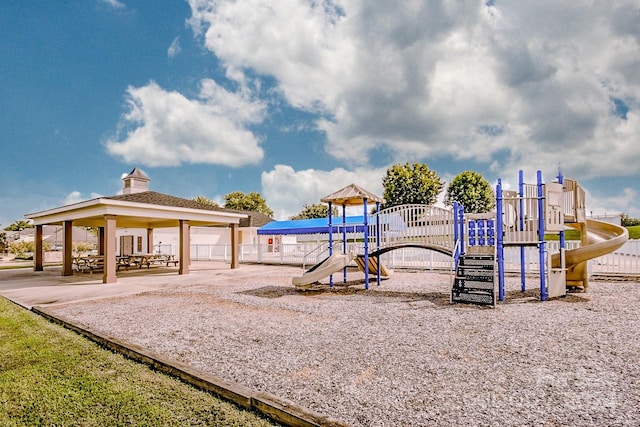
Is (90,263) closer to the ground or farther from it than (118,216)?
closer to the ground

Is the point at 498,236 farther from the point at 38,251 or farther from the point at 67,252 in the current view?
the point at 38,251

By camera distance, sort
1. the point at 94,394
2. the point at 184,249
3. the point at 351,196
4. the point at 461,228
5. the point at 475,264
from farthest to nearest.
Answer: the point at 184,249 → the point at 351,196 → the point at 461,228 → the point at 475,264 → the point at 94,394

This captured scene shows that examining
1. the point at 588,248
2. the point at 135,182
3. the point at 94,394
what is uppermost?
the point at 135,182

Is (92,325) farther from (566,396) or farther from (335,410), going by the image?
(566,396)

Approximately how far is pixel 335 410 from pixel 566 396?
2363mm

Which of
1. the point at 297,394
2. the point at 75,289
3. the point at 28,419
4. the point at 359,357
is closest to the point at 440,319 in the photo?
the point at 359,357

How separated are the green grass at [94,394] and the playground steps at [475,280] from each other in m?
6.96

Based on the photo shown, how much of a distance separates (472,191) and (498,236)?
4557 centimetres

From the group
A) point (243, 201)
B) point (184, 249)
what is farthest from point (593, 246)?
point (243, 201)

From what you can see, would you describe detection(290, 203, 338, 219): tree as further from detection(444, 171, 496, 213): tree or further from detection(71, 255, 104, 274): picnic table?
detection(71, 255, 104, 274): picnic table

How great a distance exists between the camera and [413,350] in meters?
5.23

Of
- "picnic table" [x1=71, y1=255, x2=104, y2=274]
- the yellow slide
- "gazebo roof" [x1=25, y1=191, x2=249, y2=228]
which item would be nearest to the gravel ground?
the yellow slide

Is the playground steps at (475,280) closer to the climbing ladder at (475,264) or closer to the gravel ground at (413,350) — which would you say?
the climbing ladder at (475,264)

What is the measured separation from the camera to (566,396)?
3.69 metres
